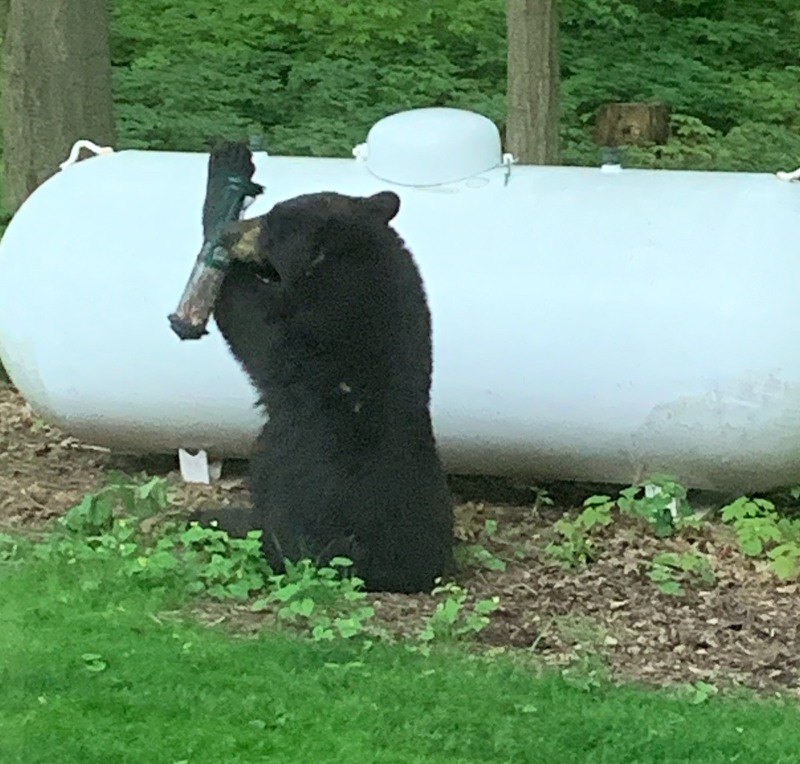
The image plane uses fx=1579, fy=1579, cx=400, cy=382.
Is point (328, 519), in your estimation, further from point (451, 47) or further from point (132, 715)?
point (451, 47)

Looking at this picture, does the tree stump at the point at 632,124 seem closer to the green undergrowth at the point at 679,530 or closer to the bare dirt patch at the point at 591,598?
the bare dirt patch at the point at 591,598

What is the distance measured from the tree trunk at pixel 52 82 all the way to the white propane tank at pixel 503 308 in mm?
1488

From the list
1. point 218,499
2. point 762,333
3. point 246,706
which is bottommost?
point 218,499

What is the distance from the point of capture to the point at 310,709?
4.70 m

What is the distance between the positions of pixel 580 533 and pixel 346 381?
4.94 ft

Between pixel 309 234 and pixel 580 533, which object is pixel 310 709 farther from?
pixel 580 533

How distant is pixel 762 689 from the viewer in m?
5.23

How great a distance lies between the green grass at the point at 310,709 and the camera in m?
4.46

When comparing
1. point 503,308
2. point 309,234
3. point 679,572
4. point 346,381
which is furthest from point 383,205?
point 679,572

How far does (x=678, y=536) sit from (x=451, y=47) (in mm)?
9761

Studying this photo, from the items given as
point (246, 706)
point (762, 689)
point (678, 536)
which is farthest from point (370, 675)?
point (678, 536)

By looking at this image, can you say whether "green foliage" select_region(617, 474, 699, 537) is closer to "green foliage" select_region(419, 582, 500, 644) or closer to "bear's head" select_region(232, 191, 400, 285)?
"green foliage" select_region(419, 582, 500, 644)

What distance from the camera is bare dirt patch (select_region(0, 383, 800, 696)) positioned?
5.50 metres

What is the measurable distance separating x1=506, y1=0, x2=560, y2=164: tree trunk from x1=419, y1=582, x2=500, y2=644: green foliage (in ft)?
15.0
